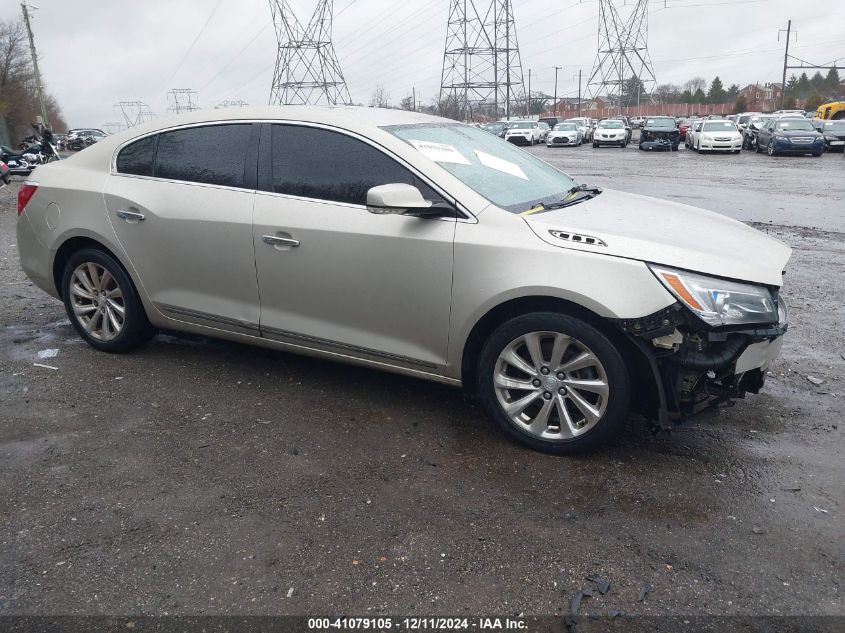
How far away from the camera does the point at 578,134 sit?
4350 centimetres

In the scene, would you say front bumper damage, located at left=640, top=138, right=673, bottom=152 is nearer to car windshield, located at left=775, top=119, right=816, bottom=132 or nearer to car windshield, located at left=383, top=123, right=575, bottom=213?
car windshield, located at left=775, top=119, right=816, bottom=132

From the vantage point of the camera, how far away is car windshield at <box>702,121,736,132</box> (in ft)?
103

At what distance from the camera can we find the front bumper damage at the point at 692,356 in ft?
10.6

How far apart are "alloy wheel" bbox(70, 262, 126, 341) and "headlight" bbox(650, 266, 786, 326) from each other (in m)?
3.64

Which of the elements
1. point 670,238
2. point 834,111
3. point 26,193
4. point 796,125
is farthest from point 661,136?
point 670,238

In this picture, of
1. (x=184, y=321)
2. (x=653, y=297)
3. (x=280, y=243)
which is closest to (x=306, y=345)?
(x=280, y=243)

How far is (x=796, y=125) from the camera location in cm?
2923

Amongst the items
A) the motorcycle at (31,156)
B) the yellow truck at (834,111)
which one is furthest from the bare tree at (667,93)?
the motorcycle at (31,156)

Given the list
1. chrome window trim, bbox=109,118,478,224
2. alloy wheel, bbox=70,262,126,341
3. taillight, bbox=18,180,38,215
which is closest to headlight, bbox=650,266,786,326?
chrome window trim, bbox=109,118,478,224

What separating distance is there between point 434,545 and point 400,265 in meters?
1.52

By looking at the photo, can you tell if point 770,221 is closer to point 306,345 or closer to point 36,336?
point 306,345

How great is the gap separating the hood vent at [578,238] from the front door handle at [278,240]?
4.94 ft

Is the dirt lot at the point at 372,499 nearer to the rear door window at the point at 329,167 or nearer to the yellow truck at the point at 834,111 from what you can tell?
the rear door window at the point at 329,167

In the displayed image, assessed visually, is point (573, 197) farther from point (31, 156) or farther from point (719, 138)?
point (719, 138)
